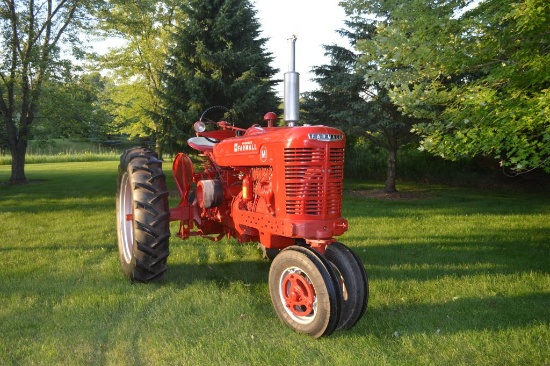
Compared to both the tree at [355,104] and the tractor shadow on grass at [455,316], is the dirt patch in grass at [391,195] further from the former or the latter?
the tractor shadow on grass at [455,316]

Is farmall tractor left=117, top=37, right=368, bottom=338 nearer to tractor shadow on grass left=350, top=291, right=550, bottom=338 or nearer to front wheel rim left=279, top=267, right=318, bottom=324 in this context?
front wheel rim left=279, top=267, right=318, bottom=324

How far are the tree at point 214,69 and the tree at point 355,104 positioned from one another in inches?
66.3

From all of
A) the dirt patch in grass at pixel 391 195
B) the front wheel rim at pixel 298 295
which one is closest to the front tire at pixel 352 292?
the front wheel rim at pixel 298 295

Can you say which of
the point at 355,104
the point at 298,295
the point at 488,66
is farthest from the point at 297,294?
the point at 355,104

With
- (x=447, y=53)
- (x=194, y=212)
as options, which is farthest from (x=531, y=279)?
(x=194, y=212)

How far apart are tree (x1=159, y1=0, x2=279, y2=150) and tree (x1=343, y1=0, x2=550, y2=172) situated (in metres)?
7.73

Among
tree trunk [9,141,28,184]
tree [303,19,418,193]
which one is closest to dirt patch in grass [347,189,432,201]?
tree [303,19,418,193]

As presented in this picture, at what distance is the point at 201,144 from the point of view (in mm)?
5348

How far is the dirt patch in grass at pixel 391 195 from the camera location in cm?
1290

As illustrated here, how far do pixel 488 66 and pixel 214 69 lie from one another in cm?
934

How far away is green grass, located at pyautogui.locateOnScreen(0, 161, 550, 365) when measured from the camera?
10.8ft

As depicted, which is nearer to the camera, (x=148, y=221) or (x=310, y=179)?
(x=310, y=179)

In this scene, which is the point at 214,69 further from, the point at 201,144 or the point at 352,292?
the point at 352,292

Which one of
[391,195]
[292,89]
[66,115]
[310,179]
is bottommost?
[391,195]
